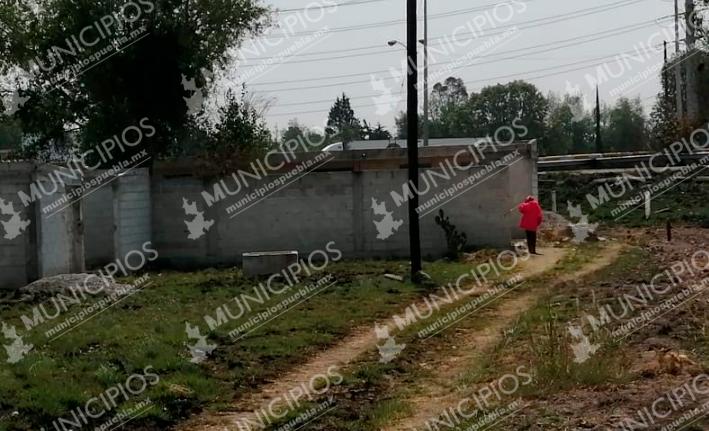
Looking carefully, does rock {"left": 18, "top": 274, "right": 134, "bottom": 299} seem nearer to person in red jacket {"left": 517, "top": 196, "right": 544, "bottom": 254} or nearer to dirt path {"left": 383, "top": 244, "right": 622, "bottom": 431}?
dirt path {"left": 383, "top": 244, "right": 622, "bottom": 431}

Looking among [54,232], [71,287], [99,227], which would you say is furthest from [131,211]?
[71,287]

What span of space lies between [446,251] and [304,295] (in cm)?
771

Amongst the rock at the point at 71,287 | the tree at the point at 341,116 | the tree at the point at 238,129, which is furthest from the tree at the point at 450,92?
the rock at the point at 71,287

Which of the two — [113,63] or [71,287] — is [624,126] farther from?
[71,287]

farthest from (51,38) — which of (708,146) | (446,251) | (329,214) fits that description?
(708,146)

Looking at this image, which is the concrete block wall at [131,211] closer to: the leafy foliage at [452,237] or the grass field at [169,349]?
the grass field at [169,349]

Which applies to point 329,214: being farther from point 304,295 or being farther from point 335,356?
point 335,356

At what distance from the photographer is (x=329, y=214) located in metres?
23.4

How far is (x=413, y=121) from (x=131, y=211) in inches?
331

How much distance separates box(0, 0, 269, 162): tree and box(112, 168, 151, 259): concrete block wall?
363cm

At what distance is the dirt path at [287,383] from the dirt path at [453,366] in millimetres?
718

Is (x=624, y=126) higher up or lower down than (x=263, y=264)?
lower down

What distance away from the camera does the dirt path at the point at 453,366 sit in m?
8.42

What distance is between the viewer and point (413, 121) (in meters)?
18.2
